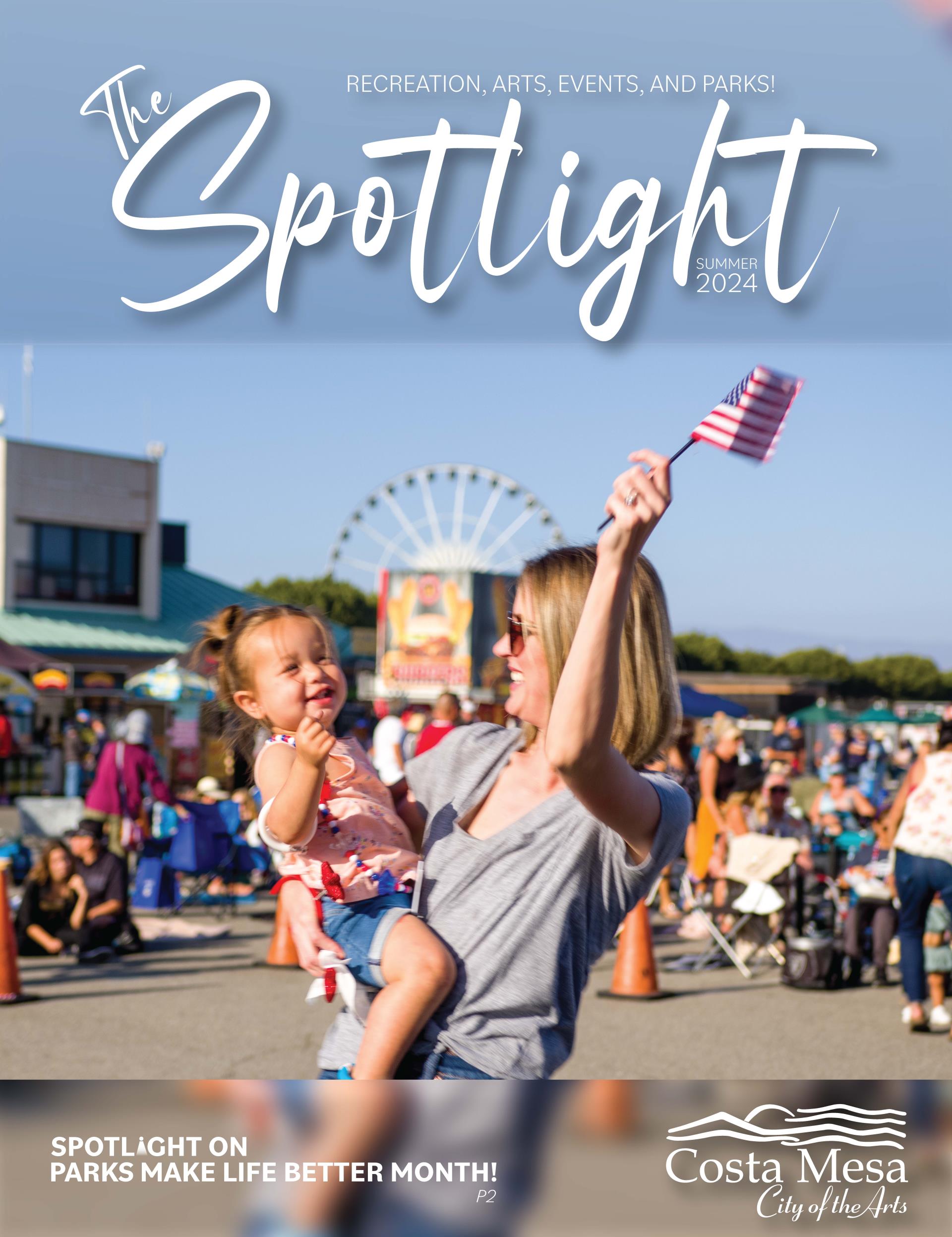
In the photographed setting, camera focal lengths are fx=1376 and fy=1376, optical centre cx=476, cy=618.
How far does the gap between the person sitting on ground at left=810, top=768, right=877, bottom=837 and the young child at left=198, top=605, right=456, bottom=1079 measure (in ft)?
32.1

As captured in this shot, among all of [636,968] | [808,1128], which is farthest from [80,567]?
[808,1128]

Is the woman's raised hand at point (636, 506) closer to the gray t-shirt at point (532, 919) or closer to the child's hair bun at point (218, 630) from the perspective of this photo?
the gray t-shirt at point (532, 919)

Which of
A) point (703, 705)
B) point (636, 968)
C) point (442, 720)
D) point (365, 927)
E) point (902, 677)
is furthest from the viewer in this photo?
point (902, 677)

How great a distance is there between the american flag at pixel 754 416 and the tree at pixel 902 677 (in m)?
104

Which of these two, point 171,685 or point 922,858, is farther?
point 171,685

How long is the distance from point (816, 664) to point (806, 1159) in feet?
357

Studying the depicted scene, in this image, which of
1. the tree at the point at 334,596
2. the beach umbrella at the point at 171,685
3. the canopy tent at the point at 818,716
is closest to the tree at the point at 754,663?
the tree at the point at 334,596

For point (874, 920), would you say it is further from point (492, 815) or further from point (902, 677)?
point (902, 677)

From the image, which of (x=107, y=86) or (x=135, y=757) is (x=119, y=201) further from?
(x=135, y=757)

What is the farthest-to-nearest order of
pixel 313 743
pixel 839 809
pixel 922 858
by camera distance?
pixel 839 809 → pixel 922 858 → pixel 313 743

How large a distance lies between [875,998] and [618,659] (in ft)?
24.7

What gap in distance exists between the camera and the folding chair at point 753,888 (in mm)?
9336

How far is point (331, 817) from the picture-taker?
243 centimetres

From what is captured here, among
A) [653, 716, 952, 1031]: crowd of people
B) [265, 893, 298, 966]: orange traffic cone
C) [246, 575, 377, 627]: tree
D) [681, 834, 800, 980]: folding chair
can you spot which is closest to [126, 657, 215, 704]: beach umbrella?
[653, 716, 952, 1031]: crowd of people
